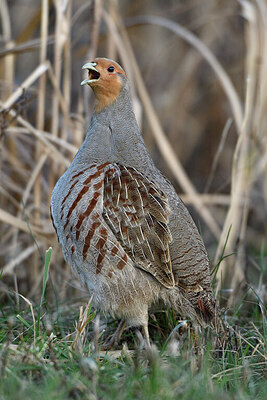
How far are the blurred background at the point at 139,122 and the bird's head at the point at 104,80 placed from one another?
610 millimetres

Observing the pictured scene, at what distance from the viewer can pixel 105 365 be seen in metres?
2.47

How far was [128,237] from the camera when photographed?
110 inches

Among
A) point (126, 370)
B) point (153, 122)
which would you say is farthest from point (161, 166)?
point (126, 370)

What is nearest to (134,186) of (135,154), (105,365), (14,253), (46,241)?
(135,154)

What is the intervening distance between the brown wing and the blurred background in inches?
18.2

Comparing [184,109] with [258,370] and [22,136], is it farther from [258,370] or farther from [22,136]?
[258,370]

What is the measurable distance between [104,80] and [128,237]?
888 millimetres

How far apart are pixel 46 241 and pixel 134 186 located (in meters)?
1.31

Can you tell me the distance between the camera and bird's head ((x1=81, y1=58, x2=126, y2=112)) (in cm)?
304

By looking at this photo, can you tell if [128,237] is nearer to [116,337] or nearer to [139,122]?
[116,337]

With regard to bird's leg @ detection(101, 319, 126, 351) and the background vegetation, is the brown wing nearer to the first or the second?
the background vegetation

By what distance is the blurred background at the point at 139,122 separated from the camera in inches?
152

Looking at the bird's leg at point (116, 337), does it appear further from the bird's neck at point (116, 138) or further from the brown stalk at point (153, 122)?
the brown stalk at point (153, 122)

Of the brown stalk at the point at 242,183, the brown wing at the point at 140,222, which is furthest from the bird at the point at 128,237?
the brown stalk at the point at 242,183
